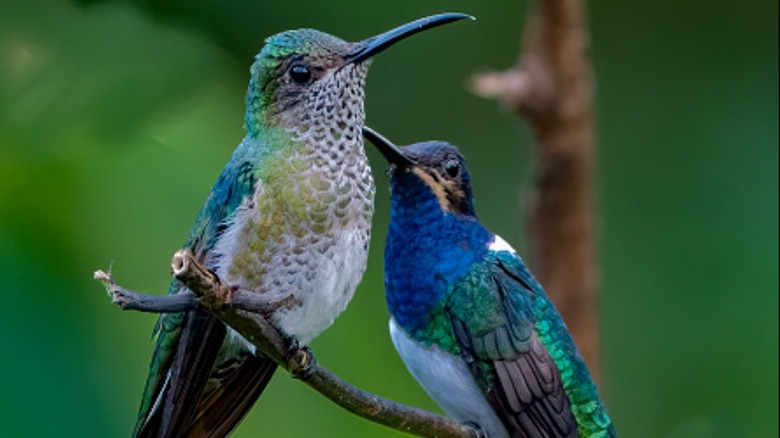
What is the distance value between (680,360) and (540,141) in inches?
41.0

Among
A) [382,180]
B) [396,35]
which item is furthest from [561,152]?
[396,35]

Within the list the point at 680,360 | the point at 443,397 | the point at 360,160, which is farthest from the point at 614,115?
the point at 360,160

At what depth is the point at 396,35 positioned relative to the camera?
5.24 feet

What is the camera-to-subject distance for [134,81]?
2.57 metres

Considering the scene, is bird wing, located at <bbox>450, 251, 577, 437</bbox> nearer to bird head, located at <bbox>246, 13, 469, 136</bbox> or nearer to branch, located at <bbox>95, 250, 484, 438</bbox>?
branch, located at <bbox>95, 250, 484, 438</bbox>

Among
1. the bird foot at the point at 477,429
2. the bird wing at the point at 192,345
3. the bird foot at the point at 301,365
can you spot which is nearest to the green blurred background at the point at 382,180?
the bird wing at the point at 192,345

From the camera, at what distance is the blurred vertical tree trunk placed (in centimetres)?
325

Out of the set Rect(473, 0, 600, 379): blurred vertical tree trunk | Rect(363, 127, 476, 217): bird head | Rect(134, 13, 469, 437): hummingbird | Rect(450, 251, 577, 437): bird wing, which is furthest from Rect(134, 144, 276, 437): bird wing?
Rect(473, 0, 600, 379): blurred vertical tree trunk

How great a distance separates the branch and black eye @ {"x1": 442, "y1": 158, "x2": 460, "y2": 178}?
395 millimetres

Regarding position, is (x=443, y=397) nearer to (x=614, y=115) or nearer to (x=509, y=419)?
(x=509, y=419)

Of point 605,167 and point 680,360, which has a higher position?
point 605,167

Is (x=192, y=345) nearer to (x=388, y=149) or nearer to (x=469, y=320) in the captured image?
(x=388, y=149)

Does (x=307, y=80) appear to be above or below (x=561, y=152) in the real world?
below

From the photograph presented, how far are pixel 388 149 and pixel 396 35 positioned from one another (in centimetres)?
35
